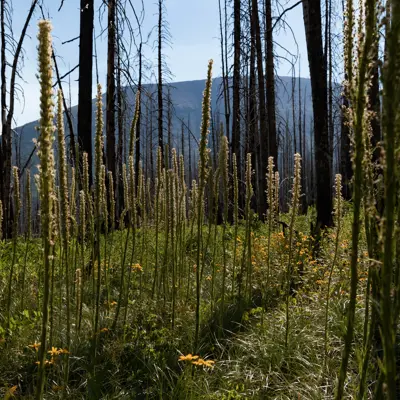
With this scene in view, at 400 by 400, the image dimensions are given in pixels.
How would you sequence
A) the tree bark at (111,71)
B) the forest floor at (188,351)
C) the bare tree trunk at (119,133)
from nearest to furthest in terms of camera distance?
1. the forest floor at (188,351)
2. the tree bark at (111,71)
3. the bare tree trunk at (119,133)

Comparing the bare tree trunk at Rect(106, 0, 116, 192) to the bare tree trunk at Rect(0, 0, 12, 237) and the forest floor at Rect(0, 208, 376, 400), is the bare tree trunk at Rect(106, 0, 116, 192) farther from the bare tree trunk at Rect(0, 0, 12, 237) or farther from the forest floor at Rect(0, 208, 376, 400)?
the forest floor at Rect(0, 208, 376, 400)

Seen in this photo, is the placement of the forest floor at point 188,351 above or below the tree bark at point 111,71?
below

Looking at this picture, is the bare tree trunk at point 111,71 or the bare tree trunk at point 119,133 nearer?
the bare tree trunk at point 111,71

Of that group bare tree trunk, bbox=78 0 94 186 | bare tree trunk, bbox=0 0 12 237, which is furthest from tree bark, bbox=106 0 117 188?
bare tree trunk, bbox=0 0 12 237

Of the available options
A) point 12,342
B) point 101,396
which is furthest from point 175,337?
point 12,342

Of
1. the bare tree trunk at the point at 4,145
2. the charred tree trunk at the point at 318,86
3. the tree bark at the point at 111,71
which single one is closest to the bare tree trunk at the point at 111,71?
the tree bark at the point at 111,71

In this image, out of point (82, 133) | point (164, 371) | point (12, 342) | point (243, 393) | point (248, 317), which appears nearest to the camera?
point (243, 393)

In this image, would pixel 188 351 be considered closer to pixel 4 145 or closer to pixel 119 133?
pixel 4 145

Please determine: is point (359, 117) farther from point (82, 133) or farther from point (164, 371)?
point (82, 133)

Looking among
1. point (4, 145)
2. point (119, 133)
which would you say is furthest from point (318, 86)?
point (119, 133)

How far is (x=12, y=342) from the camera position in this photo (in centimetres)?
360

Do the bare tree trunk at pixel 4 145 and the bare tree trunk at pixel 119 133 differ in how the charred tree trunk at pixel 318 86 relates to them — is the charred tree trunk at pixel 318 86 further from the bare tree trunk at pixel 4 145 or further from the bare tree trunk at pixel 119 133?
the bare tree trunk at pixel 4 145

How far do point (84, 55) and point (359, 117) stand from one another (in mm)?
6157

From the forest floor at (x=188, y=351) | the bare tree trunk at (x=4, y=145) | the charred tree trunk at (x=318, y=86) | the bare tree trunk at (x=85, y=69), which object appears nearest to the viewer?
the forest floor at (x=188, y=351)
